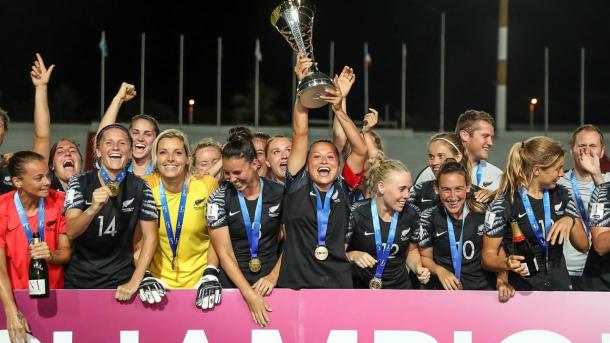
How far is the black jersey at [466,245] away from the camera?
5391 millimetres

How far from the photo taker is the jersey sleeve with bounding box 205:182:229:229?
5027mm

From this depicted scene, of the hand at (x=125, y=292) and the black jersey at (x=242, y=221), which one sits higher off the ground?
the black jersey at (x=242, y=221)

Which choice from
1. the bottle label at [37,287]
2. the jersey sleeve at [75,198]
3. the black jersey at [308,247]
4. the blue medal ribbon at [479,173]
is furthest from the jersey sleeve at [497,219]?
the bottle label at [37,287]

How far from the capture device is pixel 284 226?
521cm

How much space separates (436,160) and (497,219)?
140cm

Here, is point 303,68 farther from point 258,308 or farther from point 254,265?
point 258,308

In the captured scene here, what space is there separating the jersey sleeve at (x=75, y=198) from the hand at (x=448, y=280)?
2.50 metres

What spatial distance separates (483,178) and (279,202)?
94.4 inches

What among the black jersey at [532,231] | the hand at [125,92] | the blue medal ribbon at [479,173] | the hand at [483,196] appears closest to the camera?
the black jersey at [532,231]

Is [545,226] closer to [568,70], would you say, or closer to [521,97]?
[521,97]

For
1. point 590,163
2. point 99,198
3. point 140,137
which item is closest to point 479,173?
point 590,163

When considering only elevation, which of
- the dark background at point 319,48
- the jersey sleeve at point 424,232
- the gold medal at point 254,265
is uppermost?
the dark background at point 319,48

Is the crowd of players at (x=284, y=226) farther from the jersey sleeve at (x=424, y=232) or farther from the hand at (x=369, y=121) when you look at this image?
the hand at (x=369, y=121)

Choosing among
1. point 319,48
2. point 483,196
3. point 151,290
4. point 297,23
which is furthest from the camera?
point 319,48
